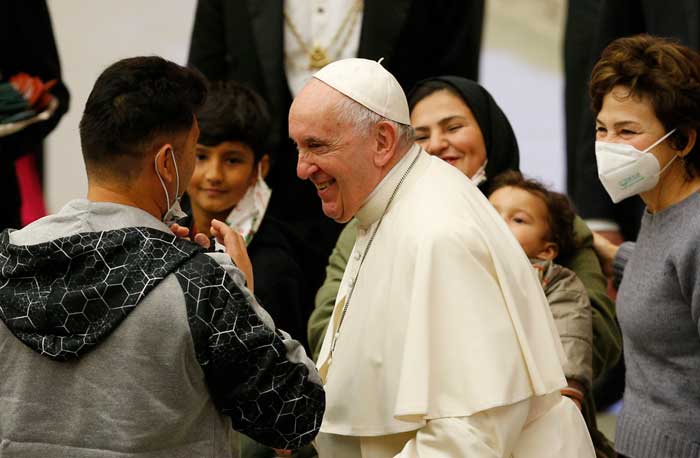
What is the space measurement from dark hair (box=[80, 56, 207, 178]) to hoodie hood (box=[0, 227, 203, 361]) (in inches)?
6.8

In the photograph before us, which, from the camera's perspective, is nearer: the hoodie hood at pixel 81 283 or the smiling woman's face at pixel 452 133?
the hoodie hood at pixel 81 283

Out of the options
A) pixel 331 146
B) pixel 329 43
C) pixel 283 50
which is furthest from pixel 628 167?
pixel 283 50

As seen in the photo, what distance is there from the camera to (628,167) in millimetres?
3189

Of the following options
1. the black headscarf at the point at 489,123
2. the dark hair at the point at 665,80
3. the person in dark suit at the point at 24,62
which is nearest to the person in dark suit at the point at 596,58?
the black headscarf at the point at 489,123

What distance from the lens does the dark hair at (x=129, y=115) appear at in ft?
8.45

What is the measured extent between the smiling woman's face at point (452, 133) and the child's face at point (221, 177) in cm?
67

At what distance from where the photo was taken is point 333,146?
2887 mm

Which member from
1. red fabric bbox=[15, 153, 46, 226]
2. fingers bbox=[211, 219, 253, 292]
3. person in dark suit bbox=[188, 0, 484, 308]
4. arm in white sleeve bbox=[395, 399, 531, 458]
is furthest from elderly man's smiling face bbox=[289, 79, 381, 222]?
red fabric bbox=[15, 153, 46, 226]

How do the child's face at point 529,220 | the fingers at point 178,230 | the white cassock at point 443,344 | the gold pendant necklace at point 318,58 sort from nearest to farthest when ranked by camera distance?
1. the white cassock at point 443,344
2. the fingers at point 178,230
3. the child's face at point 529,220
4. the gold pendant necklace at point 318,58

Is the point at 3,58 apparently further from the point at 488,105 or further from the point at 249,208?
the point at 488,105

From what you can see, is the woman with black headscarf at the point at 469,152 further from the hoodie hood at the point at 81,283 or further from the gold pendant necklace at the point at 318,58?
the hoodie hood at the point at 81,283

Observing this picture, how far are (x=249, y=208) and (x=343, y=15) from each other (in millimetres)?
1071

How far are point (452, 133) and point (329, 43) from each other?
1018 millimetres

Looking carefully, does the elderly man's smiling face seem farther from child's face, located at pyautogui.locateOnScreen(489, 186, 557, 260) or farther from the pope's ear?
child's face, located at pyautogui.locateOnScreen(489, 186, 557, 260)
